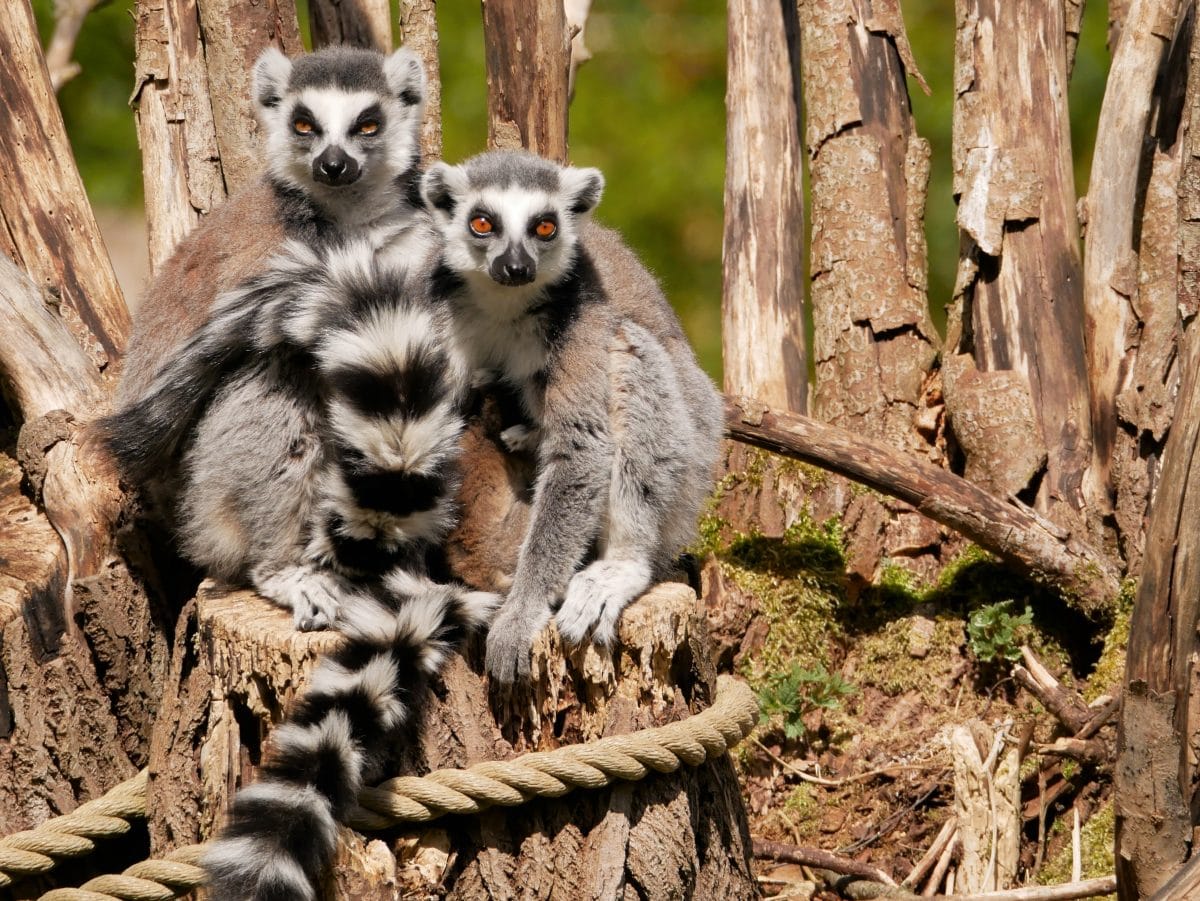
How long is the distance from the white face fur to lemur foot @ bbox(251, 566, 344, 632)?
0.77 m

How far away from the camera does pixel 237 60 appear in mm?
3986

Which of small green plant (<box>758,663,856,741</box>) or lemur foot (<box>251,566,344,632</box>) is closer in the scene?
lemur foot (<box>251,566,344,632</box>)

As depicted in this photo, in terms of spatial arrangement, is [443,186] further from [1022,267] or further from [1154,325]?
[1154,325]

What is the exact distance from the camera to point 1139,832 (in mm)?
2971

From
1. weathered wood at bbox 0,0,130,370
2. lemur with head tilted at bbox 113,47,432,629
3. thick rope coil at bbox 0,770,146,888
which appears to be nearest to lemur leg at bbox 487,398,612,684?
lemur with head tilted at bbox 113,47,432,629

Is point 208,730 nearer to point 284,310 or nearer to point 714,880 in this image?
point 284,310

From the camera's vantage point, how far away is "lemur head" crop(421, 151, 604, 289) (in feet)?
10.1

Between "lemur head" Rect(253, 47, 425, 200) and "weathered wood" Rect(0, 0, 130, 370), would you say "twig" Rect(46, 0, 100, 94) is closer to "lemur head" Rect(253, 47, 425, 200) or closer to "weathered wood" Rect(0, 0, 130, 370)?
"weathered wood" Rect(0, 0, 130, 370)

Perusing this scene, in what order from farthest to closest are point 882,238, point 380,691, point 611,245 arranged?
point 882,238
point 611,245
point 380,691

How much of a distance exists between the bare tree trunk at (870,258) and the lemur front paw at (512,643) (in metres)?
1.67

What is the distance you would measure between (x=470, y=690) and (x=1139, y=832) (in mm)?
1536

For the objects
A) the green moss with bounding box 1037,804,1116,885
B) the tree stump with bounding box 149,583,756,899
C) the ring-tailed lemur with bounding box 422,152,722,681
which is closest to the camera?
the tree stump with bounding box 149,583,756,899

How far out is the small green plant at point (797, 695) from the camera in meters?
3.88

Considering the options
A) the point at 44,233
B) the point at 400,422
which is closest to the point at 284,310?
the point at 400,422
